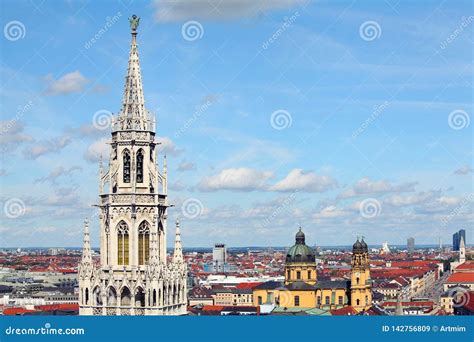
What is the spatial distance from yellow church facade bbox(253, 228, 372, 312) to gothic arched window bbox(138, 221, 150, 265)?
43.5 m

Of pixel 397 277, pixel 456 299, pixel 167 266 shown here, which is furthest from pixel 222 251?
pixel 167 266

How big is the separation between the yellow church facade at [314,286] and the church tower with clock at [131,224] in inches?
1715

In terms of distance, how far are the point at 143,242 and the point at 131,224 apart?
0.67 m

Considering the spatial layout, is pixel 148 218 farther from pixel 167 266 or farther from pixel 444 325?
pixel 444 325

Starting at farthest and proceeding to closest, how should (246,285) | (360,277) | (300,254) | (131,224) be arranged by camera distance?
(246,285) → (300,254) → (360,277) → (131,224)

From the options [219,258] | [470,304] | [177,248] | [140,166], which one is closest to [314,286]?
[470,304]

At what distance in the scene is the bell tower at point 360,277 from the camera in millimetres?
75625

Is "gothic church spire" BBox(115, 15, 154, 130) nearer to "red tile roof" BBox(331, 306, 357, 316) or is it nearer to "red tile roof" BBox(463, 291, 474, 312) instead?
"red tile roof" BBox(331, 306, 357, 316)

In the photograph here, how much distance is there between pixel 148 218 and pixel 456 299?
56580mm

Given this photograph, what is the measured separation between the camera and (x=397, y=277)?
112312mm

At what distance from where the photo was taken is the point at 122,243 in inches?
1238

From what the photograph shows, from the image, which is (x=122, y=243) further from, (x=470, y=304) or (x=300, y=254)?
(x=300, y=254)

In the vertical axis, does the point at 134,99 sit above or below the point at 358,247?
above

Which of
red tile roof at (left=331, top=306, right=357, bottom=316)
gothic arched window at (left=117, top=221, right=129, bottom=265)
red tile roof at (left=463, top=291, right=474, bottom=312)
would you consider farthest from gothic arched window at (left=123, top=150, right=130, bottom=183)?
red tile roof at (left=463, top=291, right=474, bottom=312)
